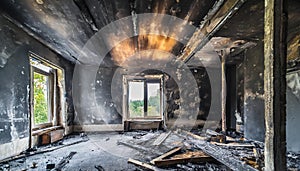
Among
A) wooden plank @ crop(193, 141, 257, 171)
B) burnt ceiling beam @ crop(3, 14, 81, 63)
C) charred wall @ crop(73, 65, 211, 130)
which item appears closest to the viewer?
wooden plank @ crop(193, 141, 257, 171)

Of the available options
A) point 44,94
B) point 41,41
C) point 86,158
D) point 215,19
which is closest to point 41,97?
point 44,94

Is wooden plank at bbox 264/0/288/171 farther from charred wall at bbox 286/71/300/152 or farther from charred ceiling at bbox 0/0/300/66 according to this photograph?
charred wall at bbox 286/71/300/152

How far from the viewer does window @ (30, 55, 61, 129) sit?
4.25 m

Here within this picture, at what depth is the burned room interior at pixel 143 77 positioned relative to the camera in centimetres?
238

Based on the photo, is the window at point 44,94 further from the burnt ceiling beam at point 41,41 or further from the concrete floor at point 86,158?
the concrete floor at point 86,158

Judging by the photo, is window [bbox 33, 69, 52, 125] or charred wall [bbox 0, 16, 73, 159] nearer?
charred wall [bbox 0, 16, 73, 159]

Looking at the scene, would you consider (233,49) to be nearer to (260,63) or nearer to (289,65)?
(260,63)

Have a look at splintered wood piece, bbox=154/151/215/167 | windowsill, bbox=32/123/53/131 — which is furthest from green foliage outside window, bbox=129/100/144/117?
splintered wood piece, bbox=154/151/215/167

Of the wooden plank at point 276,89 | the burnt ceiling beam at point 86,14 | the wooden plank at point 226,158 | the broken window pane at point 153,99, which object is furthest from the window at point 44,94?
the wooden plank at point 276,89

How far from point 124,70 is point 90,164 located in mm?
3994

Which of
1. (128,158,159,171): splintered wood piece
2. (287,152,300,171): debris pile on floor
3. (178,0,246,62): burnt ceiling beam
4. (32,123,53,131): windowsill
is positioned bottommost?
(128,158,159,171): splintered wood piece

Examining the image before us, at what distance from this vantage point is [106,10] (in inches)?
101

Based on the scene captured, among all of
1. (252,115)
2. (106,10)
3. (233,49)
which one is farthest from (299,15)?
(106,10)

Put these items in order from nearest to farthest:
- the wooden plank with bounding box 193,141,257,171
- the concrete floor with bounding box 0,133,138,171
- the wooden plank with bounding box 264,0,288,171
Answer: the wooden plank with bounding box 264,0,288,171
the wooden plank with bounding box 193,141,257,171
the concrete floor with bounding box 0,133,138,171
